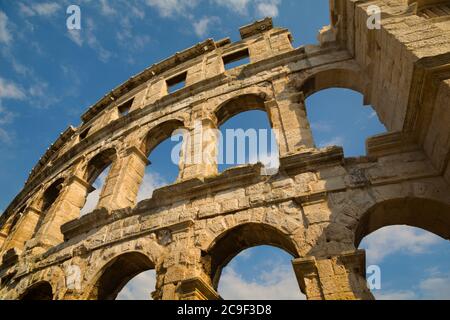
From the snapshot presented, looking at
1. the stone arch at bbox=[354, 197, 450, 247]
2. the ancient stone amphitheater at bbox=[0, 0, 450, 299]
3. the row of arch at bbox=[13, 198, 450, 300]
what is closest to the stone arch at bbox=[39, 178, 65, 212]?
the ancient stone amphitheater at bbox=[0, 0, 450, 299]

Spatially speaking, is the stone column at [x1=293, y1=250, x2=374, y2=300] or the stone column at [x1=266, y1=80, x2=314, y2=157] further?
the stone column at [x1=266, y1=80, x2=314, y2=157]

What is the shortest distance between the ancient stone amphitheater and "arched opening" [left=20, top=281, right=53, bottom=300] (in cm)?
3

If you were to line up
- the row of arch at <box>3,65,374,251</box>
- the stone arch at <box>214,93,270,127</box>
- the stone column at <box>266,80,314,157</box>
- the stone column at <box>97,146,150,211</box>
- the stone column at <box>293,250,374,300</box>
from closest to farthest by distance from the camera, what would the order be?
1. the stone column at <box>293,250,374,300</box>
2. the stone column at <box>266,80,314,157</box>
3. the stone column at <box>97,146,150,211</box>
4. the row of arch at <box>3,65,374,251</box>
5. the stone arch at <box>214,93,270,127</box>

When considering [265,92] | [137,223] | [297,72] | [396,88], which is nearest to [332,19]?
[297,72]

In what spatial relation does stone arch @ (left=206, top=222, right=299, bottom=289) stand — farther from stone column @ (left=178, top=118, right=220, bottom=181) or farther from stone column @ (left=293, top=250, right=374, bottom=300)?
stone column @ (left=178, top=118, right=220, bottom=181)

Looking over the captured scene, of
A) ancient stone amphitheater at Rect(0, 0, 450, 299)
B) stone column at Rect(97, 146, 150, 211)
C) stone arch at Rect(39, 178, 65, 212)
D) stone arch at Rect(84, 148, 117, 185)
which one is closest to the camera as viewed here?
ancient stone amphitheater at Rect(0, 0, 450, 299)

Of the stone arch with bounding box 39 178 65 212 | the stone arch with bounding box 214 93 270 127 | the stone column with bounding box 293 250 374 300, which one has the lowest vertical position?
the stone column with bounding box 293 250 374 300

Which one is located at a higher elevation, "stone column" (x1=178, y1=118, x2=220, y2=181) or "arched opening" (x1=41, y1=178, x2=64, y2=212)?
"arched opening" (x1=41, y1=178, x2=64, y2=212)

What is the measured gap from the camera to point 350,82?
8289 mm

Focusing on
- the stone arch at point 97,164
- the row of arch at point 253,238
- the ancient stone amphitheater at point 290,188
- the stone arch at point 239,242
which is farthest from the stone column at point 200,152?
the stone arch at point 97,164

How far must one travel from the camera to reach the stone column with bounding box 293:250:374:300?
13.3 feet

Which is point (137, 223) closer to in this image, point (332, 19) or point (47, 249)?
point (47, 249)

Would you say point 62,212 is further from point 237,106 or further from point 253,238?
point 253,238

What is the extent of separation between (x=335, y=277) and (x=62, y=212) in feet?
25.9
